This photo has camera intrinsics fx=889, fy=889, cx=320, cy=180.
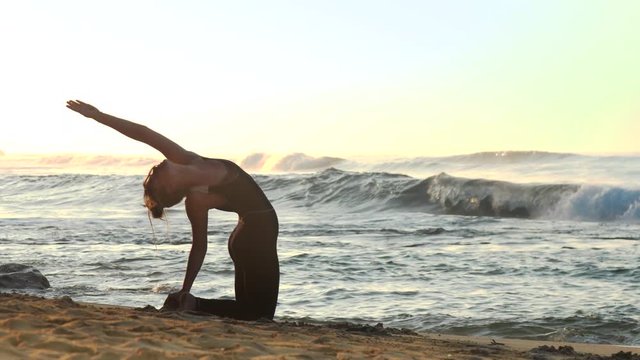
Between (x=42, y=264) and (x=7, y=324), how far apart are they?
7.00 m

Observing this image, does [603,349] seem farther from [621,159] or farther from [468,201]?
[621,159]

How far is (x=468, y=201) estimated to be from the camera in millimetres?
24344

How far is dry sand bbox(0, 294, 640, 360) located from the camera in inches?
171

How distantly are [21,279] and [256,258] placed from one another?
435 cm

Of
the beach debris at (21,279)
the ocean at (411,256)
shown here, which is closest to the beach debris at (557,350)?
the ocean at (411,256)

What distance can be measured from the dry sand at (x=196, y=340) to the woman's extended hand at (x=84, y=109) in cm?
120

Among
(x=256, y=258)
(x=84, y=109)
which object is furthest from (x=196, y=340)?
(x=84, y=109)

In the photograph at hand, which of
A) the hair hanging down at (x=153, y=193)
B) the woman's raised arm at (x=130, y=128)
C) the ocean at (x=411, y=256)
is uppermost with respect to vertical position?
the woman's raised arm at (x=130, y=128)

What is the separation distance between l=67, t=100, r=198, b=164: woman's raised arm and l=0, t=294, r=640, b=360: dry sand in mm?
1033

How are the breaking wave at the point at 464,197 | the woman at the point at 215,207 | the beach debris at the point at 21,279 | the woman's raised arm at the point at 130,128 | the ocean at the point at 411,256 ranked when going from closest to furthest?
the woman's raised arm at the point at 130,128
the woman at the point at 215,207
the ocean at the point at 411,256
the beach debris at the point at 21,279
the breaking wave at the point at 464,197

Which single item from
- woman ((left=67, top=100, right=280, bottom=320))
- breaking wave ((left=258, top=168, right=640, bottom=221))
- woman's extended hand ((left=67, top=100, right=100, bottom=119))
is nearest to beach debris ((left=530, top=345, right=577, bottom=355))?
woman ((left=67, top=100, right=280, bottom=320))

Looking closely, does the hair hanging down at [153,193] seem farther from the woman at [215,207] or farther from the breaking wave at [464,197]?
the breaking wave at [464,197]

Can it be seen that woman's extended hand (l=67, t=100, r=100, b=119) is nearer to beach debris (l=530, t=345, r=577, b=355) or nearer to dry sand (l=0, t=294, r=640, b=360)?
dry sand (l=0, t=294, r=640, b=360)

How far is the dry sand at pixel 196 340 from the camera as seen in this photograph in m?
4.36
